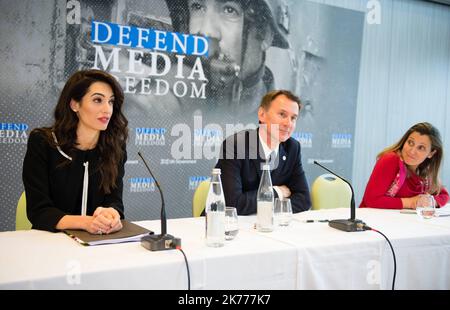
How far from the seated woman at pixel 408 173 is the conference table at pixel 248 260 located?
62 centimetres

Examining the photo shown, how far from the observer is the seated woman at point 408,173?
3025 millimetres

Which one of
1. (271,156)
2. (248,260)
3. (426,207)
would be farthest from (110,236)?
(426,207)

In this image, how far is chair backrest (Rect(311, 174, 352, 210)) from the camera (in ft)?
10.7

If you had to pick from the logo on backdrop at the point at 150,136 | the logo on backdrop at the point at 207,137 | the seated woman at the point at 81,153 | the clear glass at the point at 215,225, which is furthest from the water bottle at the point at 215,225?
the logo on backdrop at the point at 207,137

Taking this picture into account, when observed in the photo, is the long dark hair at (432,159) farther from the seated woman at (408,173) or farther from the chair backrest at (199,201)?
the chair backrest at (199,201)

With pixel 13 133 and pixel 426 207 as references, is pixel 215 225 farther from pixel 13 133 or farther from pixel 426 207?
pixel 13 133

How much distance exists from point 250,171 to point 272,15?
2566 millimetres

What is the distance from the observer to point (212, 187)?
6.14ft

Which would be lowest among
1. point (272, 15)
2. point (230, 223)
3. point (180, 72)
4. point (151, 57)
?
point (230, 223)

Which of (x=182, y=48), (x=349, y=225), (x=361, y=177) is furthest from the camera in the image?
(x=361, y=177)

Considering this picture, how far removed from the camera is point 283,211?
2.17m
